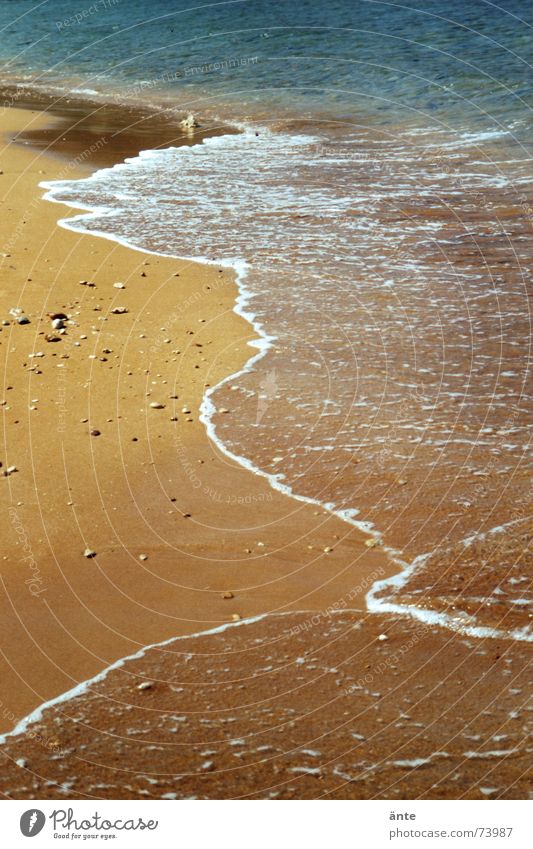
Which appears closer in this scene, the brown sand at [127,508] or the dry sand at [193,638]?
the dry sand at [193,638]

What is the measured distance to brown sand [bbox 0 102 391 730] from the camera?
533 centimetres

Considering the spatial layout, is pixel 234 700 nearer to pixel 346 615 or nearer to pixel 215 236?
pixel 346 615

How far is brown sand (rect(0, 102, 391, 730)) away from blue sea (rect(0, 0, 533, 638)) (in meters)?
0.31

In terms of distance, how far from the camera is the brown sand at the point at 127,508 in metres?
5.33

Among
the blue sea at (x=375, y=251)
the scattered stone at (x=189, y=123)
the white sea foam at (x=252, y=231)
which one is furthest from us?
the scattered stone at (x=189, y=123)

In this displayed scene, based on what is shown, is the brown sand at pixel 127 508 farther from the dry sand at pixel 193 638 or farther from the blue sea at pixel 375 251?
the blue sea at pixel 375 251

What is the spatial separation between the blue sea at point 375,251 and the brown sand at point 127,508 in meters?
0.31

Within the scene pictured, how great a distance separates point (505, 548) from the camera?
19.5 ft
